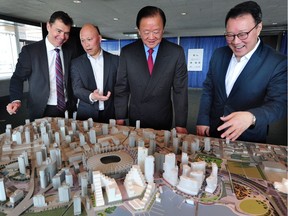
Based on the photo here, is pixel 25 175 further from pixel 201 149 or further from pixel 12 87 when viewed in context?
pixel 12 87

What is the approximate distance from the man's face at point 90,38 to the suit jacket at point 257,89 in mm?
1149

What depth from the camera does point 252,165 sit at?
1230mm

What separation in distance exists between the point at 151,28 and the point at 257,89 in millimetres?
943

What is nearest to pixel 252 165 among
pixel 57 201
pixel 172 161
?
pixel 172 161

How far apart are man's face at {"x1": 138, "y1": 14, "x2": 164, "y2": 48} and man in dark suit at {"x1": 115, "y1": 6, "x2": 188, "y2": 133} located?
0.05 ft

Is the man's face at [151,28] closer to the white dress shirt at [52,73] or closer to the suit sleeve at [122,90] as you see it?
the suit sleeve at [122,90]

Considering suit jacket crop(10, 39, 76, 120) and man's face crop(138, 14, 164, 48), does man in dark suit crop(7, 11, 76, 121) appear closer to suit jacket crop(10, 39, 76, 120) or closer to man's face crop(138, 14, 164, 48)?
suit jacket crop(10, 39, 76, 120)

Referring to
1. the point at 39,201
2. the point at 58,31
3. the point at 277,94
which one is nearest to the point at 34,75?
the point at 58,31

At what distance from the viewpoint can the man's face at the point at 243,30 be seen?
1419 millimetres

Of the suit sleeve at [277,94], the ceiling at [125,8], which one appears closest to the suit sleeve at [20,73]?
the suit sleeve at [277,94]

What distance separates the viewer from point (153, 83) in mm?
1999

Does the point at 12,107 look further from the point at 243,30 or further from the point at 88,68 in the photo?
the point at 243,30

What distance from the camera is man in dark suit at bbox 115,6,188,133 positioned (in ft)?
6.47

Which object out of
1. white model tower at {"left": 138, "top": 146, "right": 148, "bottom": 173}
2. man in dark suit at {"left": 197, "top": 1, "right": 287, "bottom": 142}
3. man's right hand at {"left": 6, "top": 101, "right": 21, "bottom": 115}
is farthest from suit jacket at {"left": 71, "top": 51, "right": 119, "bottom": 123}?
white model tower at {"left": 138, "top": 146, "right": 148, "bottom": 173}
